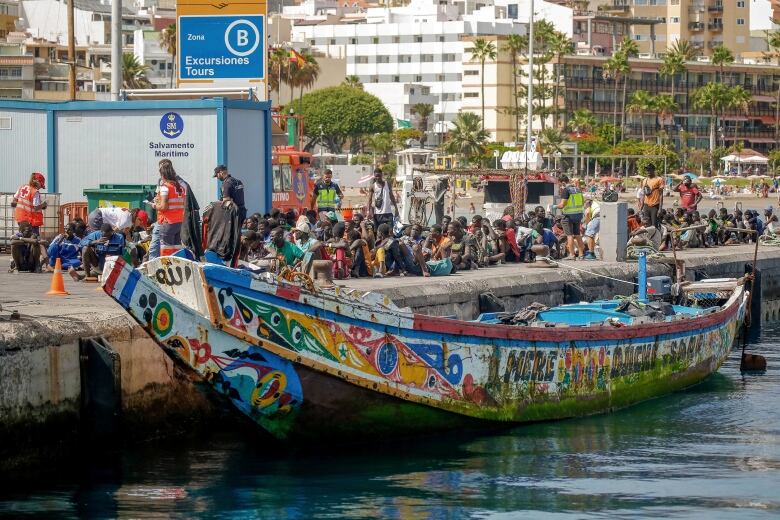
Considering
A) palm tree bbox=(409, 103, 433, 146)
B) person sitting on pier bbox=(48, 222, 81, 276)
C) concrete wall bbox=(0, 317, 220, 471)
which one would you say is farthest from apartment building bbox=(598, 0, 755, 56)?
concrete wall bbox=(0, 317, 220, 471)

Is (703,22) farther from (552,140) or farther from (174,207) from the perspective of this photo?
(174,207)

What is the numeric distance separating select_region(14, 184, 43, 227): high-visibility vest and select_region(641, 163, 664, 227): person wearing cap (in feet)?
40.4

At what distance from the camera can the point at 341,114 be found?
128250 millimetres

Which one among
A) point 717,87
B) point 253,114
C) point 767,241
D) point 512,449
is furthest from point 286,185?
point 717,87

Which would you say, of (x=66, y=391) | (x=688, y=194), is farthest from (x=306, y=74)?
(x=66, y=391)

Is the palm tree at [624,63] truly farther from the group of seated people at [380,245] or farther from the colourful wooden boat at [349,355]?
the colourful wooden boat at [349,355]

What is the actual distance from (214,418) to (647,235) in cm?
1399

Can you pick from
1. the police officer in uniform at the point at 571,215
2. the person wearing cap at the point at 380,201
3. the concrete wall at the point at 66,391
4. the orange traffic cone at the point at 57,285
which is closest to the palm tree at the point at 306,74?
the police officer in uniform at the point at 571,215

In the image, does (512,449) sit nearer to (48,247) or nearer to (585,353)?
(585,353)

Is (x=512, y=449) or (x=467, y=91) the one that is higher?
(x=467, y=91)

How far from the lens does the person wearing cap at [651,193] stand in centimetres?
2873

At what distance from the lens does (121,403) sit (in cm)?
1512

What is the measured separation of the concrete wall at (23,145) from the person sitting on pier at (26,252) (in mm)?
4470

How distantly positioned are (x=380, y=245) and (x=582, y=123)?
99.8 meters
